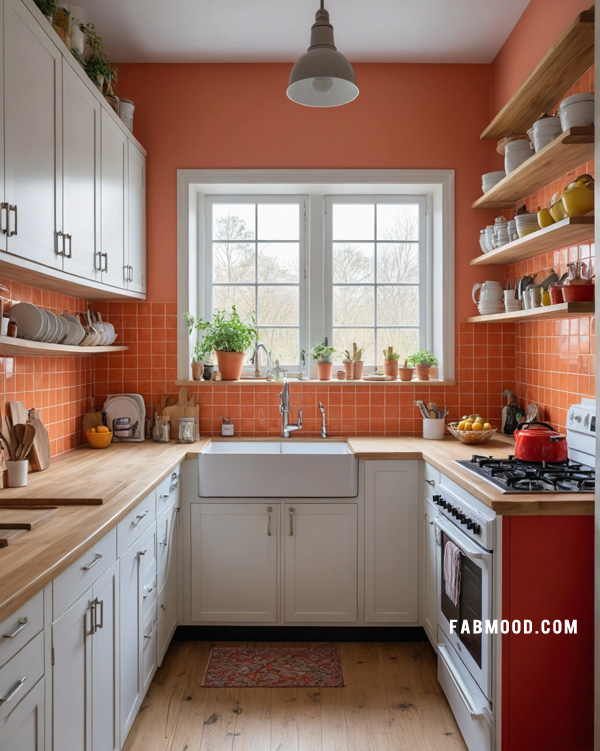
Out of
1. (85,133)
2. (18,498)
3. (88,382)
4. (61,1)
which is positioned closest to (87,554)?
(18,498)

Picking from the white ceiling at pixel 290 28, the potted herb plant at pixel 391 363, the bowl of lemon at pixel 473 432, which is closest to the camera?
the white ceiling at pixel 290 28

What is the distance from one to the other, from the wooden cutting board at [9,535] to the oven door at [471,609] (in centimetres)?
141

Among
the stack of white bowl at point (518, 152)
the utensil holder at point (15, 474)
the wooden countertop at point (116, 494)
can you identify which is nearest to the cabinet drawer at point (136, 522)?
the wooden countertop at point (116, 494)

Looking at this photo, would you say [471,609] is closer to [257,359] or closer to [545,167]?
[545,167]

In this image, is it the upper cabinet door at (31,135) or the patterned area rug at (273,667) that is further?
the patterned area rug at (273,667)

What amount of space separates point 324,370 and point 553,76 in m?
1.86

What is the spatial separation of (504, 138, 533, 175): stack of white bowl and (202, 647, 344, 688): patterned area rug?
2.47 metres

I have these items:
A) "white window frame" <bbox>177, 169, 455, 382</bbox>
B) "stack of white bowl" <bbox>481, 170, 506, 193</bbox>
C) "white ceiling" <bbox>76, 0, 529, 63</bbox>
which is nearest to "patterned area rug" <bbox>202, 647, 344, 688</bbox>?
"white window frame" <bbox>177, 169, 455, 382</bbox>

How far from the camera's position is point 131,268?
124 inches

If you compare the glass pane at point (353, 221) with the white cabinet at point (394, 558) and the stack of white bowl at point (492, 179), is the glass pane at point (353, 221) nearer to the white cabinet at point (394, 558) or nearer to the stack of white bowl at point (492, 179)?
the stack of white bowl at point (492, 179)

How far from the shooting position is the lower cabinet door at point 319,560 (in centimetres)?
293

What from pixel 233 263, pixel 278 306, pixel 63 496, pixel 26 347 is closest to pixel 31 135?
pixel 26 347

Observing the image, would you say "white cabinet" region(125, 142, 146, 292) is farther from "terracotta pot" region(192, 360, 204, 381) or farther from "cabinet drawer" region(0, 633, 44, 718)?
"cabinet drawer" region(0, 633, 44, 718)

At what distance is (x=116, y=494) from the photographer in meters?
2.11
